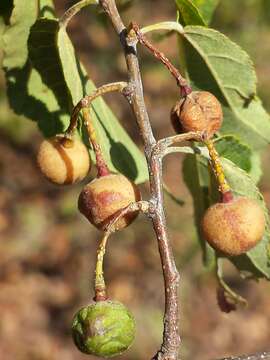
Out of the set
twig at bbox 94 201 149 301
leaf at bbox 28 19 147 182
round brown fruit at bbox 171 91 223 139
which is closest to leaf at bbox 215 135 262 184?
round brown fruit at bbox 171 91 223 139

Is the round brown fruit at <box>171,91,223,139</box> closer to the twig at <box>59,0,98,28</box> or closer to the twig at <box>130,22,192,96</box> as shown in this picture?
the twig at <box>130,22,192,96</box>

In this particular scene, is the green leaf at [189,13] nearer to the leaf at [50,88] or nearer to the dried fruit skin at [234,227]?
the leaf at [50,88]

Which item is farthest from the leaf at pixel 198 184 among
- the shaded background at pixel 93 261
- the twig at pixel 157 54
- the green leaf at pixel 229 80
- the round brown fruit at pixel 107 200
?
the shaded background at pixel 93 261

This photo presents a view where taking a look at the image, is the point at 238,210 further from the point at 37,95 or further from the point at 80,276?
the point at 80,276

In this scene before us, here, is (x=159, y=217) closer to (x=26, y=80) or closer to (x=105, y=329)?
(x=105, y=329)

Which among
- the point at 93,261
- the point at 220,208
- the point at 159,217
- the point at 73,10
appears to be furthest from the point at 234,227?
the point at 93,261

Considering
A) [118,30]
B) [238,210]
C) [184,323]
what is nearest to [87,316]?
[238,210]
